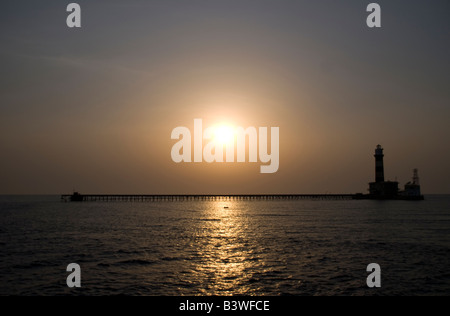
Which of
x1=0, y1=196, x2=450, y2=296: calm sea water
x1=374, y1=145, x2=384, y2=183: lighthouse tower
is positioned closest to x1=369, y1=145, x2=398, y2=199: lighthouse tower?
x1=374, y1=145, x2=384, y2=183: lighthouse tower

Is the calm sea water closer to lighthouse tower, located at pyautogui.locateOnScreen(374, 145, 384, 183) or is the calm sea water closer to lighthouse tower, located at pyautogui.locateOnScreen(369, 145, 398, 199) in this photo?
lighthouse tower, located at pyautogui.locateOnScreen(374, 145, 384, 183)

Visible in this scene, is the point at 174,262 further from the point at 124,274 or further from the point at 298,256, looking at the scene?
the point at 298,256

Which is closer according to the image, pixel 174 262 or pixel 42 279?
pixel 42 279

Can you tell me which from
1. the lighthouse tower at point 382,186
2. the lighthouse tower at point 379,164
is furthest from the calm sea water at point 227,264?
the lighthouse tower at point 382,186

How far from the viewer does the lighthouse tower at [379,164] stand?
483 feet

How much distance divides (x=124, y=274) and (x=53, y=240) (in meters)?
20.8

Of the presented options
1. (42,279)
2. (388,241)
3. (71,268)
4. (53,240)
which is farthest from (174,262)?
(388,241)

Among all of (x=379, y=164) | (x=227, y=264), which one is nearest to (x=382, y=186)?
(x=379, y=164)

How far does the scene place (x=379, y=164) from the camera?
489 ft

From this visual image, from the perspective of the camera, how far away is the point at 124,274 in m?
23.5

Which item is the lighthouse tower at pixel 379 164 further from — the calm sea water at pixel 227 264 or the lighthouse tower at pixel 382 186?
the calm sea water at pixel 227 264

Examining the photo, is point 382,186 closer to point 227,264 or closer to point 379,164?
point 379,164
